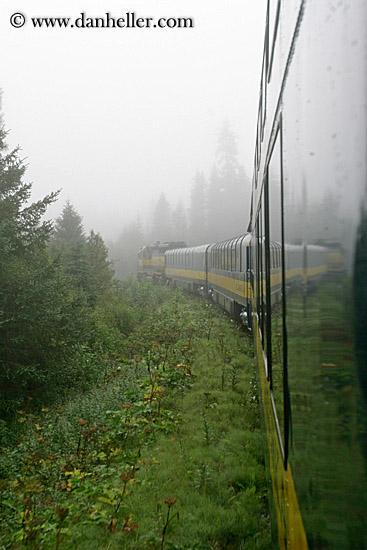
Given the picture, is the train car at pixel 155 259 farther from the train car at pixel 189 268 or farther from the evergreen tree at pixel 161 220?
the evergreen tree at pixel 161 220

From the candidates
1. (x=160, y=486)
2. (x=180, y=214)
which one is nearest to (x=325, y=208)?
(x=160, y=486)

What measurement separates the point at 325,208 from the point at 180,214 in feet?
306

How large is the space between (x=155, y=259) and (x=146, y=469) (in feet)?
121

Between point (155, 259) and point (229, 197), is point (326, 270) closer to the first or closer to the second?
point (155, 259)

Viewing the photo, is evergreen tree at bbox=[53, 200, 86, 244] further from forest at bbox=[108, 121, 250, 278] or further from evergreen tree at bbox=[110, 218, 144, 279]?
evergreen tree at bbox=[110, 218, 144, 279]

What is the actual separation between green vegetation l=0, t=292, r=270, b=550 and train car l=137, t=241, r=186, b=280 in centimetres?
3017

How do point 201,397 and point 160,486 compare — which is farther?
point 201,397

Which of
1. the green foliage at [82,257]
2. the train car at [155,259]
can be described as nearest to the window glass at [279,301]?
the green foliage at [82,257]

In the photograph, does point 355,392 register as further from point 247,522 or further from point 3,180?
point 3,180

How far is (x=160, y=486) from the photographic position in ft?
17.0

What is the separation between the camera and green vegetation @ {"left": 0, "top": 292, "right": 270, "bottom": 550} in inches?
168

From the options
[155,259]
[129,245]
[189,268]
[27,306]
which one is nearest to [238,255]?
[27,306]

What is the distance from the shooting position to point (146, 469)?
558 centimetres

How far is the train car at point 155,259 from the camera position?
40.4 meters
